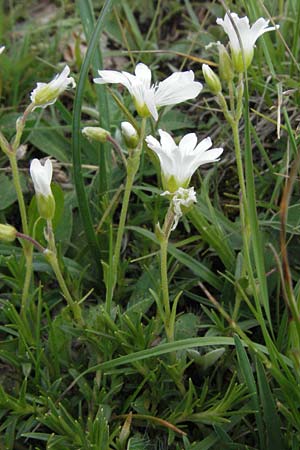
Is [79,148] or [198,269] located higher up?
[79,148]

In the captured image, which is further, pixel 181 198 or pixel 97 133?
pixel 97 133

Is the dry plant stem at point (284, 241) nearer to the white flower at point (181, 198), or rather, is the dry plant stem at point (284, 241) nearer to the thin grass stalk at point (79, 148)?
the white flower at point (181, 198)

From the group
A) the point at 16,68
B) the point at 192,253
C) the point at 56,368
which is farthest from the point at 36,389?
the point at 16,68

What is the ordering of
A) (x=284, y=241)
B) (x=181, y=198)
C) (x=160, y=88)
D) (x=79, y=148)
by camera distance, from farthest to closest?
(x=79, y=148) < (x=160, y=88) < (x=181, y=198) < (x=284, y=241)

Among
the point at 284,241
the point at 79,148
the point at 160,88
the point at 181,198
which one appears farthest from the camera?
the point at 79,148

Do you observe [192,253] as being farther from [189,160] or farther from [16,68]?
[16,68]

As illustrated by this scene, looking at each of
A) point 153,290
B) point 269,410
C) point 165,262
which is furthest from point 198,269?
point 269,410

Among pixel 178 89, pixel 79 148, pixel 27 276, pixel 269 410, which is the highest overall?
pixel 178 89

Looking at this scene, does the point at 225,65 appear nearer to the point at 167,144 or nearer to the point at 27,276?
the point at 167,144
